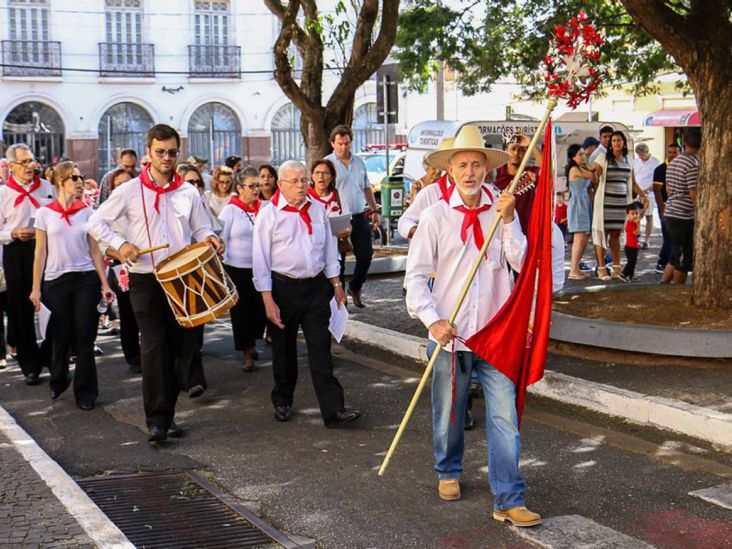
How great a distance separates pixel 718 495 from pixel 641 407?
177 centimetres

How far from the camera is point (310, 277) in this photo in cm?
811

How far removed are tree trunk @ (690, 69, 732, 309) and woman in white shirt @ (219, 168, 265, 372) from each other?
12.5 ft

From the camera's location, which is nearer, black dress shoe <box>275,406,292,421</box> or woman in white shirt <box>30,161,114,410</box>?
black dress shoe <box>275,406,292,421</box>

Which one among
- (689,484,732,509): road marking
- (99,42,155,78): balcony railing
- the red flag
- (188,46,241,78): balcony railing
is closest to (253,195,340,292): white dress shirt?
the red flag

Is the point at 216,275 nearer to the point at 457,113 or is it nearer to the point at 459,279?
the point at 459,279

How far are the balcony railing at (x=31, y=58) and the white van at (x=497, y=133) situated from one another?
77.2ft

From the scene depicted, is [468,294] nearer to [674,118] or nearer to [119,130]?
[674,118]

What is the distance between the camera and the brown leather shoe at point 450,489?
20.1ft

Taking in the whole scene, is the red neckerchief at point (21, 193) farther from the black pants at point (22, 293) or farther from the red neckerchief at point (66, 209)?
the red neckerchief at point (66, 209)

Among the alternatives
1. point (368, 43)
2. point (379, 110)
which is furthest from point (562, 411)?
point (379, 110)

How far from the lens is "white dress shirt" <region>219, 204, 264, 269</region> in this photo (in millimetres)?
10086

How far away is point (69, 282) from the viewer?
9.00 m

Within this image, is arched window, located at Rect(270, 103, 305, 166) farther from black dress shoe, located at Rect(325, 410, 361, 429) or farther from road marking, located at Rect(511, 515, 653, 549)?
road marking, located at Rect(511, 515, 653, 549)

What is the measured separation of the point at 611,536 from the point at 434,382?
1.19 meters
